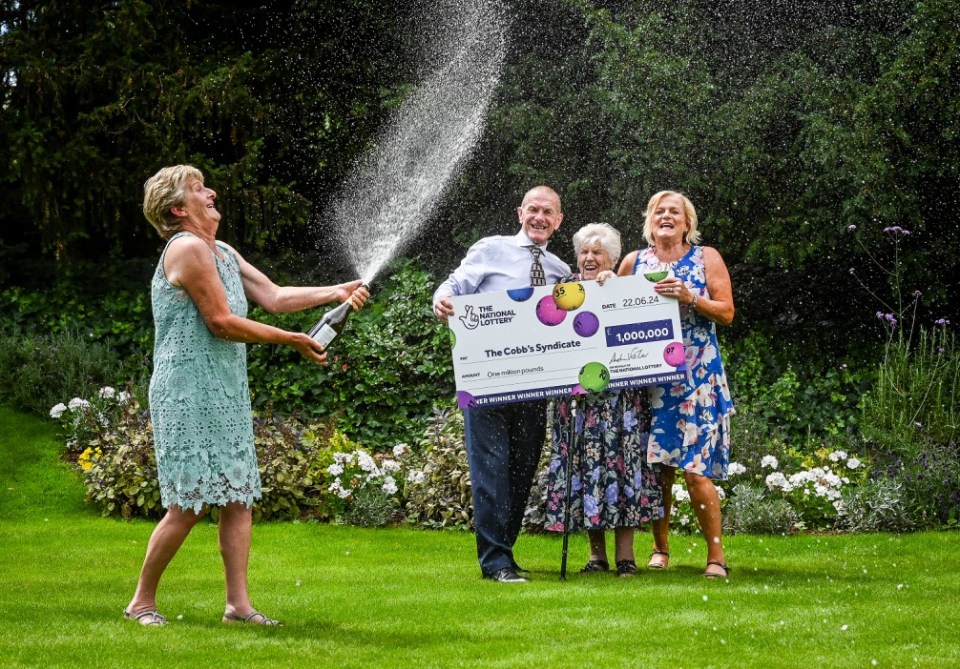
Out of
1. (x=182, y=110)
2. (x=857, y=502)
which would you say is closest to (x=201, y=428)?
(x=857, y=502)

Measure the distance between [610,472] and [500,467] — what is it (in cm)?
54

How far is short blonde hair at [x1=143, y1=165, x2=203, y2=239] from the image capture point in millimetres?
4172

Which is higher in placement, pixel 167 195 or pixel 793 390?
pixel 167 195

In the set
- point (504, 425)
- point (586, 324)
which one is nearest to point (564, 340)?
point (586, 324)

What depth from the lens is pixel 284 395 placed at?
31.0ft

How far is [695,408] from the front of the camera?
209 inches

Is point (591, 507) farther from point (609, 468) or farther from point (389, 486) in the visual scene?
point (389, 486)

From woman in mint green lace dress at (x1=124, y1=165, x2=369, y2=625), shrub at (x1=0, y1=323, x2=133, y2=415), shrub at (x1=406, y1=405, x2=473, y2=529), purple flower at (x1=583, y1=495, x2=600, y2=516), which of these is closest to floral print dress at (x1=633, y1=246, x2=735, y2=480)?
purple flower at (x1=583, y1=495, x2=600, y2=516)

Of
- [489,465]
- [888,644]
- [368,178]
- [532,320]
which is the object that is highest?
[368,178]

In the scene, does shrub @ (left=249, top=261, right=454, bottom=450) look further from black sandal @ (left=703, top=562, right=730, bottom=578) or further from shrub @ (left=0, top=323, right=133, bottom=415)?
black sandal @ (left=703, top=562, right=730, bottom=578)

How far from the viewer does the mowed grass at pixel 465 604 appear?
380 cm

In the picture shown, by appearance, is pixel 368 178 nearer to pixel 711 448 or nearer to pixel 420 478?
pixel 420 478

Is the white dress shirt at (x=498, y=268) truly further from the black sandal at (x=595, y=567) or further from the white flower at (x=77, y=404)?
the white flower at (x=77, y=404)

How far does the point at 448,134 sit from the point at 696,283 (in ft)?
17.5
